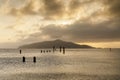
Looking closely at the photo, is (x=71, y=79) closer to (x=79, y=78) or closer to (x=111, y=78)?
(x=79, y=78)

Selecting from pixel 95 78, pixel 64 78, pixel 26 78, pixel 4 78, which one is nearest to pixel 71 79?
pixel 64 78

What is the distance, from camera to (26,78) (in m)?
51.4

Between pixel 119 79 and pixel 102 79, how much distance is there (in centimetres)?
317

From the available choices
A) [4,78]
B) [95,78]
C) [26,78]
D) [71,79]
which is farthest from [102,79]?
[4,78]

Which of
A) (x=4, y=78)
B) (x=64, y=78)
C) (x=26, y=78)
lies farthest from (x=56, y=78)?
(x=4, y=78)

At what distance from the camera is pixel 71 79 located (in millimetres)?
49844

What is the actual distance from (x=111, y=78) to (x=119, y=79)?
6.21 ft

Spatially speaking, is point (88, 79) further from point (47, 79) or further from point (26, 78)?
point (26, 78)

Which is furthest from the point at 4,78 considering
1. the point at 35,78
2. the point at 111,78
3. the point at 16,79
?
the point at 111,78

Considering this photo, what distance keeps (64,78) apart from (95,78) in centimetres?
603

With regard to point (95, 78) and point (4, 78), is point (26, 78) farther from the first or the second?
point (95, 78)

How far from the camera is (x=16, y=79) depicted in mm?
50219

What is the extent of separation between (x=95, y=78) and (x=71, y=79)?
4981 mm

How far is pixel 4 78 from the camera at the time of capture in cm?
5112
